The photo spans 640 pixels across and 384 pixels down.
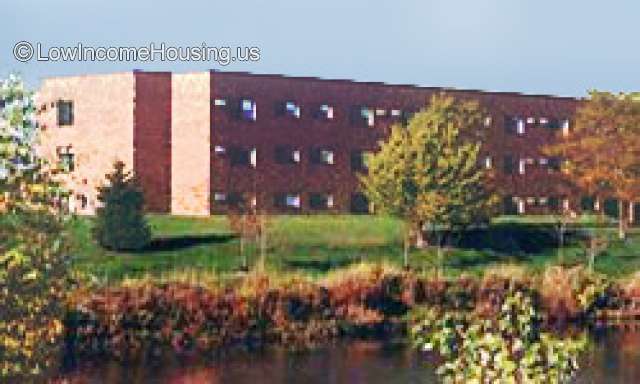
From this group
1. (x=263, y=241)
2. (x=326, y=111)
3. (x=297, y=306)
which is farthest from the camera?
(x=326, y=111)

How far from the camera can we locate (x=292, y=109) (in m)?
85.7

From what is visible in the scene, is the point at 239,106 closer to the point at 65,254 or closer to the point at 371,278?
the point at 371,278

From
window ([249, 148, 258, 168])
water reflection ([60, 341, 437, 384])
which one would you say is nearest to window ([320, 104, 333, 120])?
window ([249, 148, 258, 168])

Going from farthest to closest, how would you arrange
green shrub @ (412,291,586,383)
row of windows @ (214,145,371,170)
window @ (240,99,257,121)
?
window @ (240,99,257,121) < row of windows @ (214,145,371,170) < green shrub @ (412,291,586,383)

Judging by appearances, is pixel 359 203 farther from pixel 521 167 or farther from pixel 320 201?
pixel 521 167

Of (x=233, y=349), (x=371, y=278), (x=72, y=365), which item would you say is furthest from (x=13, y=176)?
(x=371, y=278)

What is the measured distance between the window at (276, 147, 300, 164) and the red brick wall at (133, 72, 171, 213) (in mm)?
7022

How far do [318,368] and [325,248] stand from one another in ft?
103

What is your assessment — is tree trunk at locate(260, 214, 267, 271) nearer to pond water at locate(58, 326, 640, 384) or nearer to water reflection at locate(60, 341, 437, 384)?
pond water at locate(58, 326, 640, 384)

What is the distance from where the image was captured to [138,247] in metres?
68.0

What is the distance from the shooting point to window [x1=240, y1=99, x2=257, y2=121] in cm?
8331

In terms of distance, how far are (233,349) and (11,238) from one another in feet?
82.2

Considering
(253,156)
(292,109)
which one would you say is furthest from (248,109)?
(292,109)

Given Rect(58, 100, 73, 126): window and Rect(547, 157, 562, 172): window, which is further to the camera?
Rect(547, 157, 562, 172): window
